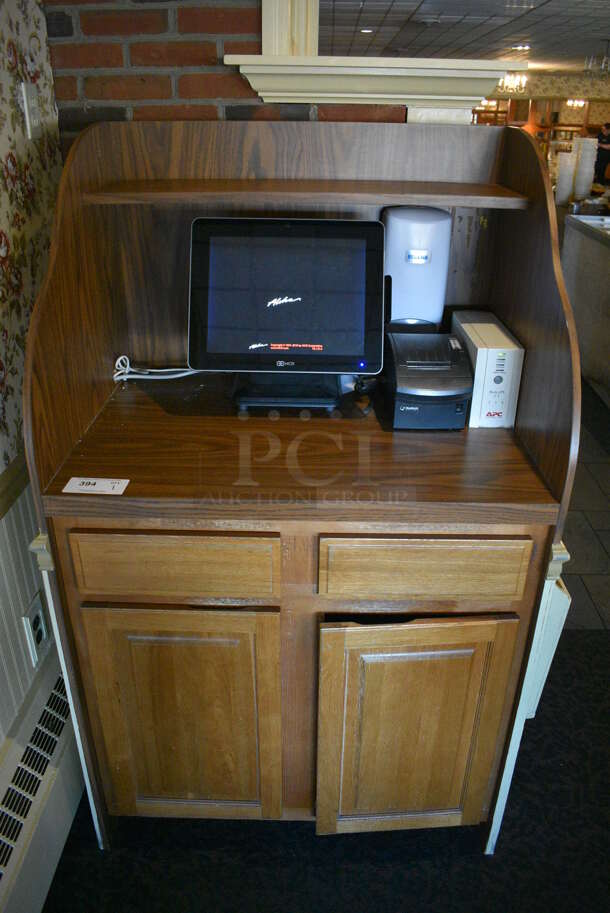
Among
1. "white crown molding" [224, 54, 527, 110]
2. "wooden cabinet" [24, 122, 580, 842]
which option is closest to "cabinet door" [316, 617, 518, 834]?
"wooden cabinet" [24, 122, 580, 842]

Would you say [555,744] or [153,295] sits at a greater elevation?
[153,295]

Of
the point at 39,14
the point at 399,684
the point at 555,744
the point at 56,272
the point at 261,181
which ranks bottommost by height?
the point at 555,744

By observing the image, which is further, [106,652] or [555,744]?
[555,744]

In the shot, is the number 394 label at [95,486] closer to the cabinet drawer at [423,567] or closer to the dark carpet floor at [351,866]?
the cabinet drawer at [423,567]

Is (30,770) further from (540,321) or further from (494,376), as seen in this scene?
(540,321)

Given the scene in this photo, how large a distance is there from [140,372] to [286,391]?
0.38 m

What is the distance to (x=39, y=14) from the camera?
1.43 metres

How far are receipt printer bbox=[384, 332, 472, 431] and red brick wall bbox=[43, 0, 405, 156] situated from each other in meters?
0.55

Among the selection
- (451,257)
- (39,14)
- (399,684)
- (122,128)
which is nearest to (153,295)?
(122,128)

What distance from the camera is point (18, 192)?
53.3 inches

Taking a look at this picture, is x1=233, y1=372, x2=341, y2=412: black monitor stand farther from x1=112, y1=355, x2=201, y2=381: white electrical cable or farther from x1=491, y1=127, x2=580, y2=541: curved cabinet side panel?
x1=491, y1=127, x2=580, y2=541: curved cabinet side panel

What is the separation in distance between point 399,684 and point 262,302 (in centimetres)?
79

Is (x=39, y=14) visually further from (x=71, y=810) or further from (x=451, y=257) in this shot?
(x=71, y=810)

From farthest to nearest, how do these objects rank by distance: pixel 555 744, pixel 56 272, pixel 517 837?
pixel 555 744
pixel 517 837
pixel 56 272
